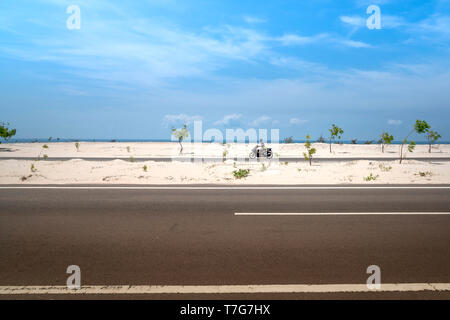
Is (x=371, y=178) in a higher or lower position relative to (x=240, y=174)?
lower

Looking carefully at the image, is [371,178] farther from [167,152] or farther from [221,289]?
[167,152]

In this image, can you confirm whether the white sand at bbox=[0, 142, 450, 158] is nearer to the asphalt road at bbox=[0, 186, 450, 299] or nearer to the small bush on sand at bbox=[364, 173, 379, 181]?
the small bush on sand at bbox=[364, 173, 379, 181]

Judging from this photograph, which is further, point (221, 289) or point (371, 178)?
point (371, 178)

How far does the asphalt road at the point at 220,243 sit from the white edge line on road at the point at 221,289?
83 millimetres

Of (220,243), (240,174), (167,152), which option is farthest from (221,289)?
(167,152)

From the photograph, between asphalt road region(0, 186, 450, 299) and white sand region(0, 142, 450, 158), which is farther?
white sand region(0, 142, 450, 158)

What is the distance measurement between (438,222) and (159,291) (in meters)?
5.50

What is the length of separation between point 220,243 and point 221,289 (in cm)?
136

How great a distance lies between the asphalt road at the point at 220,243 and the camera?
351 centimetres

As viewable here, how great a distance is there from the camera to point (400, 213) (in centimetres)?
642

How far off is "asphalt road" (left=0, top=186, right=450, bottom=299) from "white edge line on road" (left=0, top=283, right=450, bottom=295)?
8 cm

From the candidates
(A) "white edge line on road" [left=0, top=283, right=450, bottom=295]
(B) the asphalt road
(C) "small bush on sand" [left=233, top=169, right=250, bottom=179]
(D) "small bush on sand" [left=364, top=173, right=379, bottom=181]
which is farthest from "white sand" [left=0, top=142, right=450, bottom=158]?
(A) "white edge line on road" [left=0, top=283, right=450, bottom=295]

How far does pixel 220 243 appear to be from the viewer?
4.59m

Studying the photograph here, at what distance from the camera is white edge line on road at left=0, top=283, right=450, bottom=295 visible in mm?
3186
